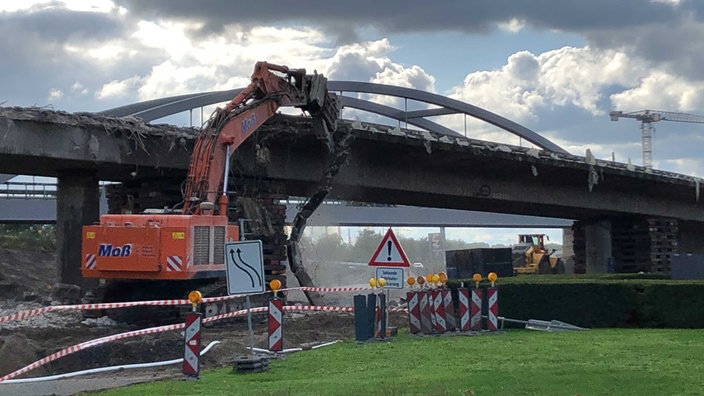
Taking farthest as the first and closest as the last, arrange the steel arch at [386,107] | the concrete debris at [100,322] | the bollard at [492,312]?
1. the steel arch at [386,107]
2. the concrete debris at [100,322]
3. the bollard at [492,312]

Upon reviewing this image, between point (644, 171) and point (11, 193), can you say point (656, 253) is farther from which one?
point (11, 193)

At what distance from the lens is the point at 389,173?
33.0 m

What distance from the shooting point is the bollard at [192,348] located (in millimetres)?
13992

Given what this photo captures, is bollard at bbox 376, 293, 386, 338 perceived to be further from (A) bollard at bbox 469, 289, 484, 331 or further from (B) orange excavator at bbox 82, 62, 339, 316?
(B) orange excavator at bbox 82, 62, 339, 316

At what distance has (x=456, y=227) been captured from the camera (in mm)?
76250

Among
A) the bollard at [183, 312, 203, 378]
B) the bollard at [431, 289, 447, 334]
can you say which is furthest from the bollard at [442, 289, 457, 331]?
the bollard at [183, 312, 203, 378]

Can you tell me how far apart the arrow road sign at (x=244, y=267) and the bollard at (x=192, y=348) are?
3.39ft

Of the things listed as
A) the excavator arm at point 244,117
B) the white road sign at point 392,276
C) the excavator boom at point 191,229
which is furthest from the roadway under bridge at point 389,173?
the white road sign at point 392,276

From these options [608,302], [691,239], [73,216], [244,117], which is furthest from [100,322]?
[691,239]

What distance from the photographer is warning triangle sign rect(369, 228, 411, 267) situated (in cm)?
1919

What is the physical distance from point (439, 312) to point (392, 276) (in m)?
1.29

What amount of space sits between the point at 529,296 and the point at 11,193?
4427cm

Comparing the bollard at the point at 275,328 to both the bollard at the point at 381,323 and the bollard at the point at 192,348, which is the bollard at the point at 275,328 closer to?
the bollard at the point at 192,348

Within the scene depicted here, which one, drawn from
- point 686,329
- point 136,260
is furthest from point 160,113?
point 686,329
